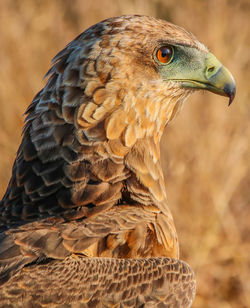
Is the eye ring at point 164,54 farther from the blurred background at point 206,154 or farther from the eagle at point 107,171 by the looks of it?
the blurred background at point 206,154

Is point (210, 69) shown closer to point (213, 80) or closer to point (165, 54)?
point (213, 80)

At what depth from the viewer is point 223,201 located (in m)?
5.91

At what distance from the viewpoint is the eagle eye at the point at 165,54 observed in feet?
10.7

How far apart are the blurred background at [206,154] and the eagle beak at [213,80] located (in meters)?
2.54

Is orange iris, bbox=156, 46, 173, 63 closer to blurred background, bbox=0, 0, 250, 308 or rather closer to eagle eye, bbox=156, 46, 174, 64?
eagle eye, bbox=156, 46, 174, 64

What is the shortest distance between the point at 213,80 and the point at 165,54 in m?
0.32

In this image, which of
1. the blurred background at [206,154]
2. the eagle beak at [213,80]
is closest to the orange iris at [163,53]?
the eagle beak at [213,80]

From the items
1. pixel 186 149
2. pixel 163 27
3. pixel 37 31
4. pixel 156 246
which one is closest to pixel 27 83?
pixel 37 31

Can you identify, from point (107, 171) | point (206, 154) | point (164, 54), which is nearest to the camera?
point (107, 171)

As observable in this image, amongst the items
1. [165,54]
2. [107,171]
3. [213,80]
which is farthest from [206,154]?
[107,171]

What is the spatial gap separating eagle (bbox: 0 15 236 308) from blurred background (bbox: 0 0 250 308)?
2.55m

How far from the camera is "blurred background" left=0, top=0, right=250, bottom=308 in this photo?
586 centimetres

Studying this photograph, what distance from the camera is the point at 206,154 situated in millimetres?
5887

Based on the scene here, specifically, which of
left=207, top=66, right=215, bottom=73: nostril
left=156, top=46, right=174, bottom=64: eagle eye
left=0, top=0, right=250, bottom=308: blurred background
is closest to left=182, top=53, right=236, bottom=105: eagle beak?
left=207, top=66, right=215, bottom=73: nostril
